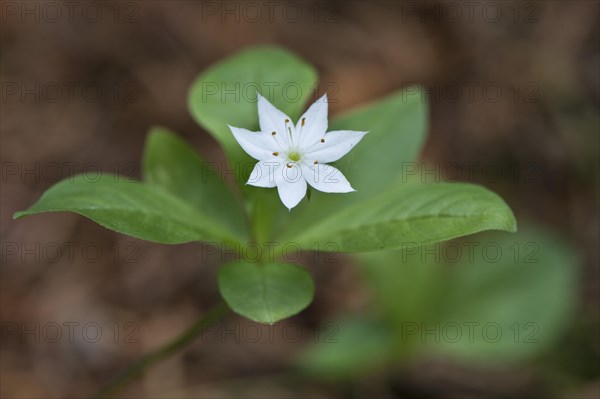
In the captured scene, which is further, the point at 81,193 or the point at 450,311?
the point at 450,311

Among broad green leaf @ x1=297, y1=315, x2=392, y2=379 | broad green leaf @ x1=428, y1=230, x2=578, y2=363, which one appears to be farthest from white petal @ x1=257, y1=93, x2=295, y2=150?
broad green leaf @ x1=428, y1=230, x2=578, y2=363

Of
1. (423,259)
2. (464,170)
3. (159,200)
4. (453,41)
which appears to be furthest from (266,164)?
(453,41)

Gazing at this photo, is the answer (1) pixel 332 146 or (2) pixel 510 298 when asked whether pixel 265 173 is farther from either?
(2) pixel 510 298

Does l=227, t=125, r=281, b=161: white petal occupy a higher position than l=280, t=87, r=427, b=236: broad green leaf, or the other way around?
l=227, t=125, r=281, b=161: white petal

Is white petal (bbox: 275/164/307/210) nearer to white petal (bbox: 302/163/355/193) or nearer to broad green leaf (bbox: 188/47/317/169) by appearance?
white petal (bbox: 302/163/355/193)

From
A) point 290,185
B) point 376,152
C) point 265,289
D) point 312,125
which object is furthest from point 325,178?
point 376,152

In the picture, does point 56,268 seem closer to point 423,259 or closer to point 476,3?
point 423,259

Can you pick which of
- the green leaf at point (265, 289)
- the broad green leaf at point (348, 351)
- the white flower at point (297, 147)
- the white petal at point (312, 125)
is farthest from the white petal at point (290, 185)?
the broad green leaf at point (348, 351)
